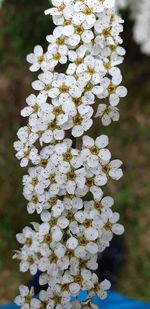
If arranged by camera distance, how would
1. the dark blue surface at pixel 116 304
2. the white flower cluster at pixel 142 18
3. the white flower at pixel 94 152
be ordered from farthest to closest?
the white flower cluster at pixel 142 18 → the dark blue surface at pixel 116 304 → the white flower at pixel 94 152

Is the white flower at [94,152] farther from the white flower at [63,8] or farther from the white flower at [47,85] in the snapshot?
the white flower at [63,8]

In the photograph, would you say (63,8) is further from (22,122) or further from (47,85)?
(22,122)

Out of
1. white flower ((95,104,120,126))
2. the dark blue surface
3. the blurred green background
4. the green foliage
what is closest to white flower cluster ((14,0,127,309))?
white flower ((95,104,120,126))

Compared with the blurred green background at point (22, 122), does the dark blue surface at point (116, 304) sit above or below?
below

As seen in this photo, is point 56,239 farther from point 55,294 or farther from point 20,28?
point 20,28

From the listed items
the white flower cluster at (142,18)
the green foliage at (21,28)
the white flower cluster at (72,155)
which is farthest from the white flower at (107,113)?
the green foliage at (21,28)

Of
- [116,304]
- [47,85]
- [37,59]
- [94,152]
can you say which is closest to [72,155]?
[94,152]

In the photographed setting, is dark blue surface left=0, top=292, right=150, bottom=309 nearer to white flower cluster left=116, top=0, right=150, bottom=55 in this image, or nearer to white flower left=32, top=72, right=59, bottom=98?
white flower left=32, top=72, right=59, bottom=98
